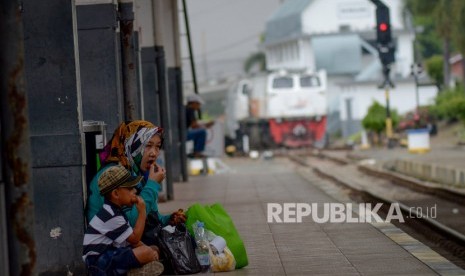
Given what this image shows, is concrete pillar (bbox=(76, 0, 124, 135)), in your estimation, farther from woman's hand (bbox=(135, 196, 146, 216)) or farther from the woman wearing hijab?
woman's hand (bbox=(135, 196, 146, 216))

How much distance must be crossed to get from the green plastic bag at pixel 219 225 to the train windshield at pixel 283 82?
43283 millimetres

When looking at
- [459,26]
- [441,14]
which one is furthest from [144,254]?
[441,14]

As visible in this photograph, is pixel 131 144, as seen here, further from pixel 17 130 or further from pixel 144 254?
pixel 17 130

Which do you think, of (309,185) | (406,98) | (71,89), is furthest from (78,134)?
(406,98)

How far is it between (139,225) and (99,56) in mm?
4884

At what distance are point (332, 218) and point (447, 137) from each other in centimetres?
4142

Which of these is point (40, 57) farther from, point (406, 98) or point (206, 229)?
point (406, 98)

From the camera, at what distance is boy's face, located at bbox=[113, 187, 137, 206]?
10547 mm

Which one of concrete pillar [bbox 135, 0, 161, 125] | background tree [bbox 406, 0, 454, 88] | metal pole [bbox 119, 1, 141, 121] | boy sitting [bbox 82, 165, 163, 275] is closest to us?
boy sitting [bbox 82, 165, 163, 275]

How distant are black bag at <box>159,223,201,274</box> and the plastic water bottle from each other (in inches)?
1.9

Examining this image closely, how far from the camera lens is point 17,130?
7.87m

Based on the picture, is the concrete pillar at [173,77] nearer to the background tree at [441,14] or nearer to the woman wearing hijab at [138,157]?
the woman wearing hijab at [138,157]

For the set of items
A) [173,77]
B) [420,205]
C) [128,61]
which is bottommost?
[420,205]
